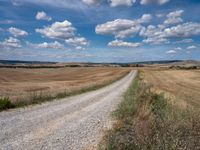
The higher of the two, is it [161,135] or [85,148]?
[161,135]

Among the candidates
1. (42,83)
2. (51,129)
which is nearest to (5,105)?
(51,129)

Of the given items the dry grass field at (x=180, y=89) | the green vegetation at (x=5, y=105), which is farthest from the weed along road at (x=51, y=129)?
the dry grass field at (x=180, y=89)

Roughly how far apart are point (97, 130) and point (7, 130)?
3504 millimetres

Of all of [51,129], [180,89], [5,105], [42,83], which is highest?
[51,129]

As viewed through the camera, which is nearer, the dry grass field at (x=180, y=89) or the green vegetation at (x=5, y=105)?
the green vegetation at (x=5, y=105)

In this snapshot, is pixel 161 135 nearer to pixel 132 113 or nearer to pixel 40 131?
pixel 40 131

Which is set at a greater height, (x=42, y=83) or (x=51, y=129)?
(x=51, y=129)

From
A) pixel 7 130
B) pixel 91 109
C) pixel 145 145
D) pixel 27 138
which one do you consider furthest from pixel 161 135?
pixel 91 109

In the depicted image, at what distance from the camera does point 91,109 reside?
19.5 metres

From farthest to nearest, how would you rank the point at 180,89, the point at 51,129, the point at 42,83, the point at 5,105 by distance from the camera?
the point at 42,83 < the point at 180,89 < the point at 5,105 < the point at 51,129

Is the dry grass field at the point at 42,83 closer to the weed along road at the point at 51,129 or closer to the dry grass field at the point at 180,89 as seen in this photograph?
the weed along road at the point at 51,129

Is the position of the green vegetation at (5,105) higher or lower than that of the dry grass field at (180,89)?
higher

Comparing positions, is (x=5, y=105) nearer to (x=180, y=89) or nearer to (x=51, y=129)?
(x=51, y=129)

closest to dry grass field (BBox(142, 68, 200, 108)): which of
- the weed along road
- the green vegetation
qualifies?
the weed along road
